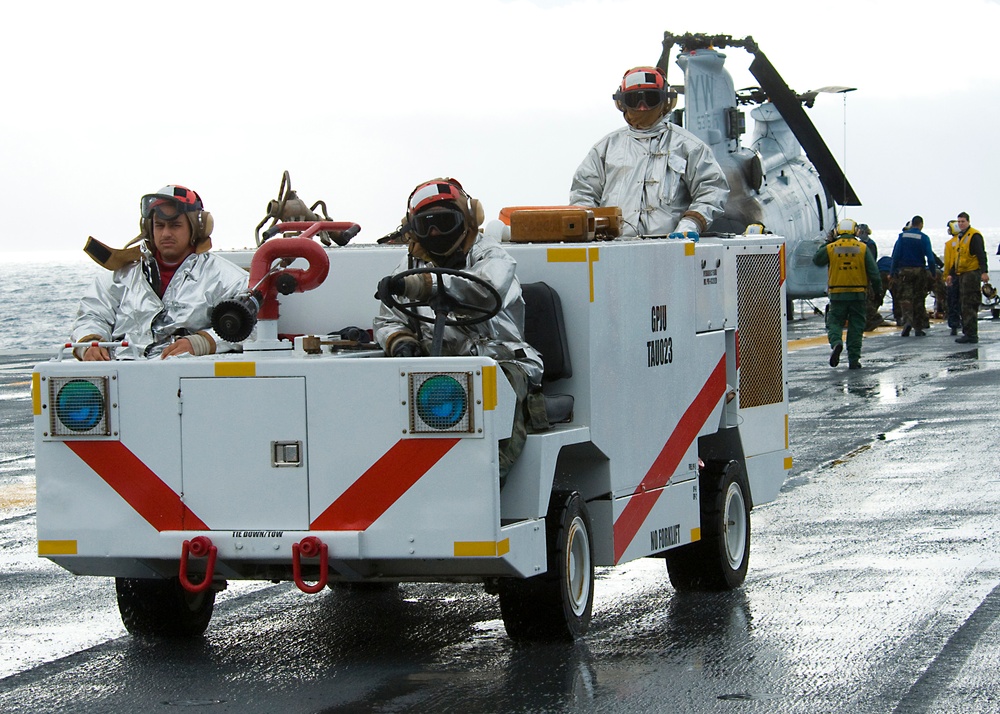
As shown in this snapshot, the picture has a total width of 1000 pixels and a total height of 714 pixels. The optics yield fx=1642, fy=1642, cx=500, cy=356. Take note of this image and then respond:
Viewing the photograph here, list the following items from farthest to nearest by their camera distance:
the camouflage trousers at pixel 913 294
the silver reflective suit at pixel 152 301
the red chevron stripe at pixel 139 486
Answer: the camouflage trousers at pixel 913 294 → the silver reflective suit at pixel 152 301 → the red chevron stripe at pixel 139 486

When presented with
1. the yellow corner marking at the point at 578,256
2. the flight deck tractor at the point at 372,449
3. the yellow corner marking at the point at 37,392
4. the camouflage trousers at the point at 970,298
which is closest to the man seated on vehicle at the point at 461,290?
the flight deck tractor at the point at 372,449

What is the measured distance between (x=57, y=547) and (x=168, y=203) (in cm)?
175

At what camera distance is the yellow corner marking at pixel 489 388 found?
5887 millimetres

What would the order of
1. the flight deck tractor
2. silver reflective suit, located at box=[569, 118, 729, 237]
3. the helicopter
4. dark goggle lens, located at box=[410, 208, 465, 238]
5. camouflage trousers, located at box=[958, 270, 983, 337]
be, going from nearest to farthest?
the flight deck tractor < dark goggle lens, located at box=[410, 208, 465, 238] < silver reflective suit, located at box=[569, 118, 729, 237] < camouflage trousers, located at box=[958, 270, 983, 337] < the helicopter

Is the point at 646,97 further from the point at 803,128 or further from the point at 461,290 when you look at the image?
the point at 803,128

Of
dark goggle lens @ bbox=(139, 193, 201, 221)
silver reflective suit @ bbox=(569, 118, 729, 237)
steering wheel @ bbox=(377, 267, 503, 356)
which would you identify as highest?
silver reflective suit @ bbox=(569, 118, 729, 237)

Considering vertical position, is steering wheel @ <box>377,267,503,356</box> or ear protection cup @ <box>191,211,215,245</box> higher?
ear protection cup @ <box>191,211,215,245</box>

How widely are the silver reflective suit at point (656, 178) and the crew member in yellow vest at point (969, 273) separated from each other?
53.1 ft

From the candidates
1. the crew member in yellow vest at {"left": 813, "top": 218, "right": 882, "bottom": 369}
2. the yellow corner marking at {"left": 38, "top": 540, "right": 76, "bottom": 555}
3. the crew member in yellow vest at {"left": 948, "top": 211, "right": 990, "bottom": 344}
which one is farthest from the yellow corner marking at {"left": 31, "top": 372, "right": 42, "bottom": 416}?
the crew member in yellow vest at {"left": 948, "top": 211, "right": 990, "bottom": 344}

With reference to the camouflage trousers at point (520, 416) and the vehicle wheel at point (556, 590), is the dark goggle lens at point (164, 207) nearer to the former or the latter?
the camouflage trousers at point (520, 416)

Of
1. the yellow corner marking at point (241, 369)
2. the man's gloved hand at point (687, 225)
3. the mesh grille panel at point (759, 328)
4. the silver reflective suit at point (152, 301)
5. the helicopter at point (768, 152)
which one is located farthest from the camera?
the helicopter at point (768, 152)

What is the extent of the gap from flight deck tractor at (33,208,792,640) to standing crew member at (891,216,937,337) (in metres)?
19.7

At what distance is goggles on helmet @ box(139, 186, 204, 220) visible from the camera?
7.33 meters

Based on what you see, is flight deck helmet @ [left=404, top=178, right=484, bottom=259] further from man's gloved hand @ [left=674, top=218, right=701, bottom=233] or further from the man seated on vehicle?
man's gloved hand @ [left=674, top=218, right=701, bottom=233]
